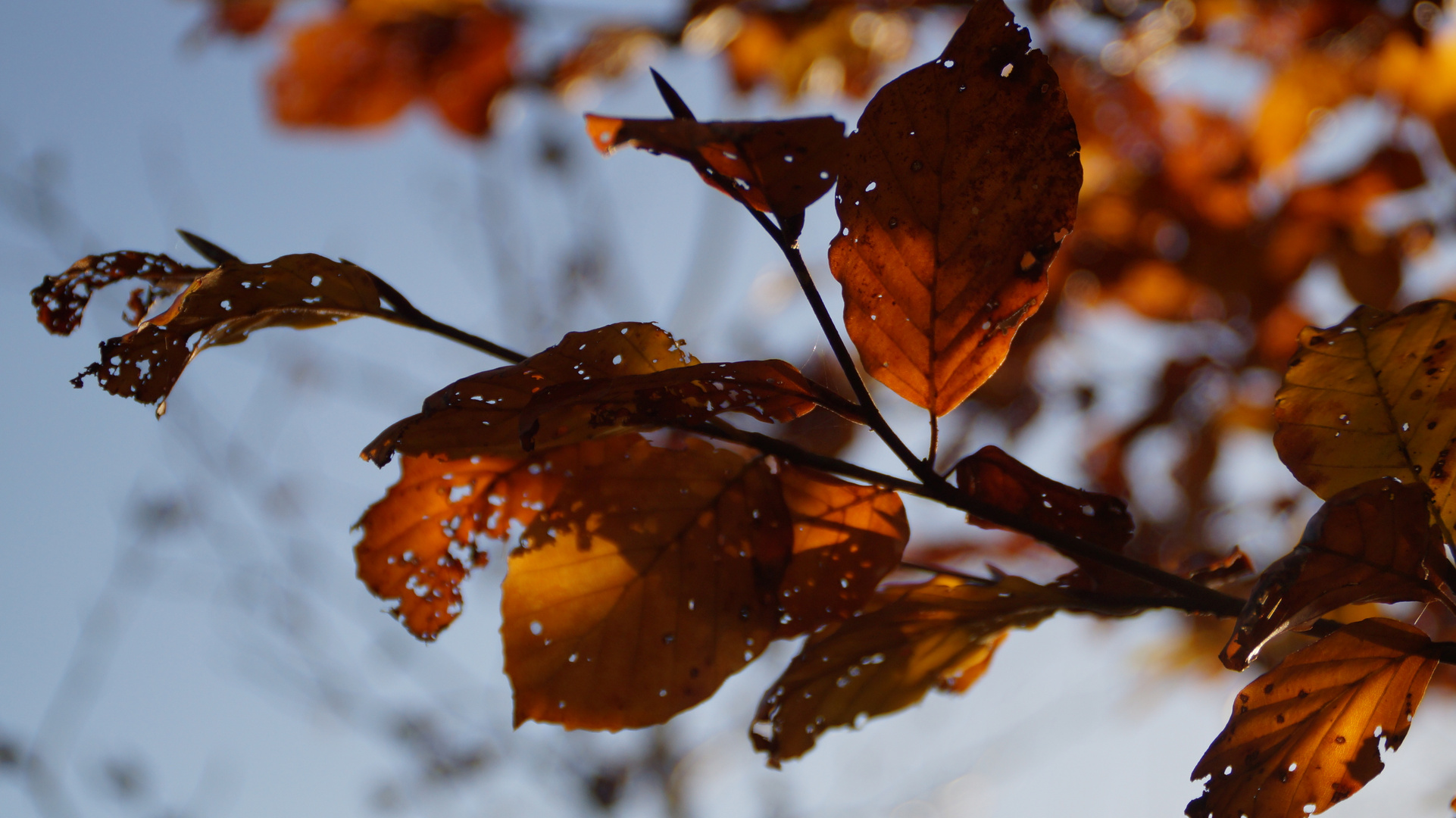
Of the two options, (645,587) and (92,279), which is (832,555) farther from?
(92,279)

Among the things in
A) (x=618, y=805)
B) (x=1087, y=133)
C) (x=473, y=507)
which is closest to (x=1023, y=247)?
(x=473, y=507)

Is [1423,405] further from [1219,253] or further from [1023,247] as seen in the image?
[1219,253]

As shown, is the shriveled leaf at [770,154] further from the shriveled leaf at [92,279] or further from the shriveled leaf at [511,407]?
the shriveled leaf at [92,279]

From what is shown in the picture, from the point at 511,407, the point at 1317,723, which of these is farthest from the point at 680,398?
the point at 1317,723

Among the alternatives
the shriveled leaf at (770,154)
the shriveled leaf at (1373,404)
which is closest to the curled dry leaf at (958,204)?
the shriveled leaf at (770,154)

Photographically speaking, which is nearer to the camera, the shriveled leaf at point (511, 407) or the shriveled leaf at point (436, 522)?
the shriveled leaf at point (511, 407)

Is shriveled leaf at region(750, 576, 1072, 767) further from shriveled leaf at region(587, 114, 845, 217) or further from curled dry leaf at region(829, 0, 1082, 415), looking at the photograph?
shriveled leaf at region(587, 114, 845, 217)

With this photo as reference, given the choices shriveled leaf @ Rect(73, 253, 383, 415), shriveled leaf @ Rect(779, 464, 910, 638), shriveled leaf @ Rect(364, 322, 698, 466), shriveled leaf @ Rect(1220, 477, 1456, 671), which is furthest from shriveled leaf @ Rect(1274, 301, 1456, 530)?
shriveled leaf @ Rect(73, 253, 383, 415)
